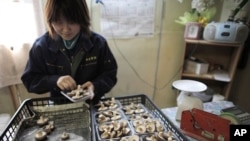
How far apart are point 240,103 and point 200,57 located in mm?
704

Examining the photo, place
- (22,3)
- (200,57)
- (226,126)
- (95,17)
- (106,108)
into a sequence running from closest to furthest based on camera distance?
(226,126) → (106,108) → (22,3) → (95,17) → (200,57)

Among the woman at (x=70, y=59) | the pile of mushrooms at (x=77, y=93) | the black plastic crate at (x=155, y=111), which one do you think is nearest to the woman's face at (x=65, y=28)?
the woman at (x=70, y=59)

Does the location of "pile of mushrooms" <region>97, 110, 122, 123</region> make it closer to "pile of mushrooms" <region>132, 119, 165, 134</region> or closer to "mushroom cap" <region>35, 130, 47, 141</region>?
"pile of mushrooms" <region>132, 119, 165, 134</region>

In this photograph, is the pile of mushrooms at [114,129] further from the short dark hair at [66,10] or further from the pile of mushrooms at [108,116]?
the short dark hair at [66,10]

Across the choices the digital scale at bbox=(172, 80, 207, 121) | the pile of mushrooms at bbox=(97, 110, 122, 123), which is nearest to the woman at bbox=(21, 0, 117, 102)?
the pile of mushrooms at bbox=(97, 110, 122, 123)

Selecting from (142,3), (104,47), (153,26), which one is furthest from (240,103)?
(104,47)

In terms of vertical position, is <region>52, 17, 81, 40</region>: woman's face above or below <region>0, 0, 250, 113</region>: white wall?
above

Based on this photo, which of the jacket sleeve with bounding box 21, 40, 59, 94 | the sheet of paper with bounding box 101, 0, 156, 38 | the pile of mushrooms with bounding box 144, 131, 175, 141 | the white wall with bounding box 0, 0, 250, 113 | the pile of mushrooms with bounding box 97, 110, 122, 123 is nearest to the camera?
the pile of mushrooms with bounding box 144, 131, 175, 141

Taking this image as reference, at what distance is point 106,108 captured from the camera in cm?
81

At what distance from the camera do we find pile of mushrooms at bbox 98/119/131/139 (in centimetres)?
64

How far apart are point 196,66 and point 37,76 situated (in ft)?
4.31

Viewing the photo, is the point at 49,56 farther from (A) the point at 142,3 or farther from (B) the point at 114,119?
(A) the point at 142,3

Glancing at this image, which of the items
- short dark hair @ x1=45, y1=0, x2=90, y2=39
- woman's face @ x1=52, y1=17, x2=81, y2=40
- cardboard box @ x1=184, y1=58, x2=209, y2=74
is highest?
short dark hair @ x1=45, y1=0, x2=90, y2=39

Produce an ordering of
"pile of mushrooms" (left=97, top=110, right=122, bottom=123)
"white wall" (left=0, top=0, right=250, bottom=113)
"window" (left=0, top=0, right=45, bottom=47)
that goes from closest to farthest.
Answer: "pile of mushrooms" (left=97, top=110, right=122, bottom=123) < "window" (left=0, top=0, right=45, bottom=47) < "white wall" (left=0, top=0, right=250, bottom=113)
